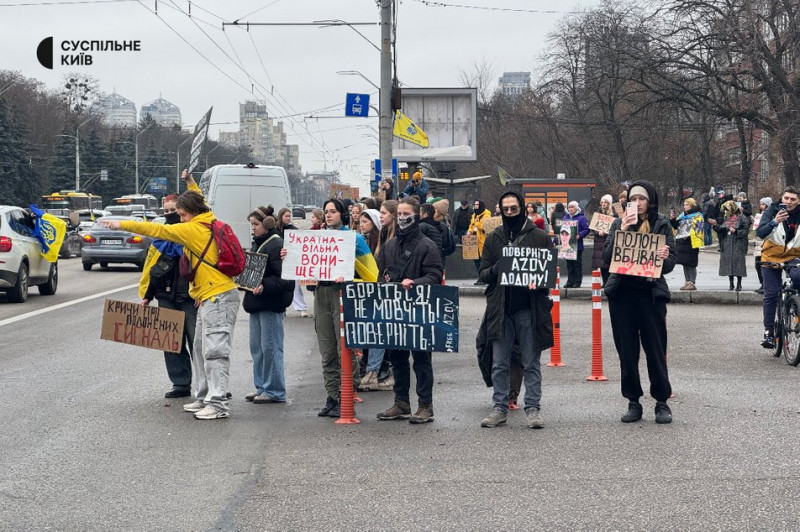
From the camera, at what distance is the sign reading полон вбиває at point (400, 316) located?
29.9ft

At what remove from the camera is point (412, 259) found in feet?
30.7

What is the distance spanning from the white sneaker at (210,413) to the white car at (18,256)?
1199 centimetres

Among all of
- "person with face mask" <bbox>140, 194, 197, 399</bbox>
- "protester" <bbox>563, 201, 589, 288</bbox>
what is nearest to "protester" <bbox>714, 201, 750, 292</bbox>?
"protester" <bbox>563, 201, 589, 288</bbox>

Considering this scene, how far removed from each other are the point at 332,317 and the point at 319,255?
21.9 inches

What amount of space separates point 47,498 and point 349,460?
2.01 metres

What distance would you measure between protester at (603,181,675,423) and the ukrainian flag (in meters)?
14.7

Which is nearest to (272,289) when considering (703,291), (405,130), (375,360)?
(375,360)

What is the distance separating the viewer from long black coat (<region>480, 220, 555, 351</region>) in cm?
893

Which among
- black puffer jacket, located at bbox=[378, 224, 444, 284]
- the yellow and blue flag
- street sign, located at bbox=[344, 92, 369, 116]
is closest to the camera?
black puffer jacket, located at bbox=[378, 224, 444, 284]

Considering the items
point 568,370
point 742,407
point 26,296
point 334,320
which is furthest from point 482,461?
point 26,296

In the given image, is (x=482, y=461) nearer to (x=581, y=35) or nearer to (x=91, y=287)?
(x=91, y=287)

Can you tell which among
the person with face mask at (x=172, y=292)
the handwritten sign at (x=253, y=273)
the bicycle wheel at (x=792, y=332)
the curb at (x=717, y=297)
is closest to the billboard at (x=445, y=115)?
the curb at (x=717, y=297)

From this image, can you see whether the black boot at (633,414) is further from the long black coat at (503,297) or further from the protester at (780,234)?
the protester at (780,234)

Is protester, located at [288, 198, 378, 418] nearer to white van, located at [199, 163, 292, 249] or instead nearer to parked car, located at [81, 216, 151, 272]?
white van, located at [199, 163, 292, 249]
